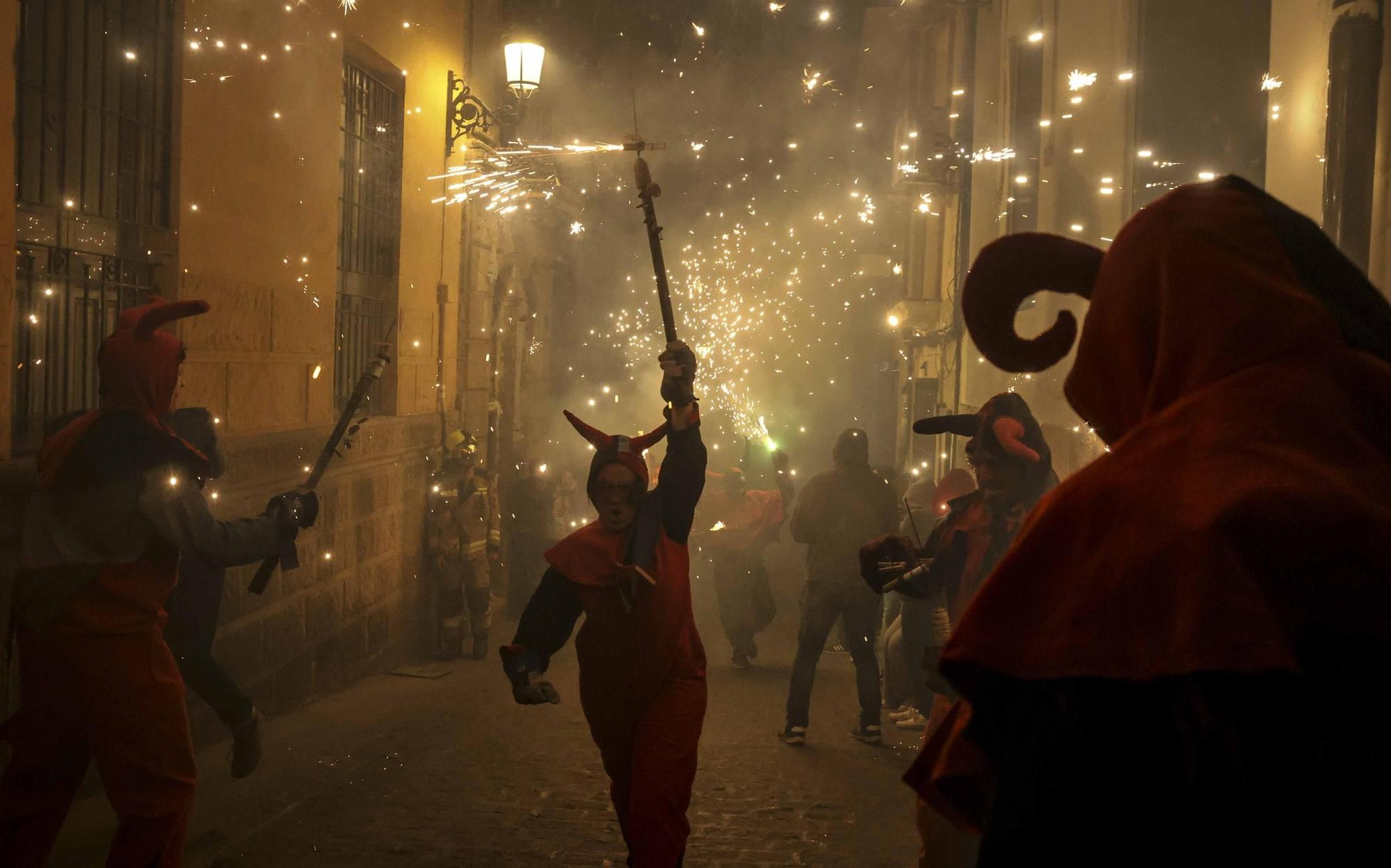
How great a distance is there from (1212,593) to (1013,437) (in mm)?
4104

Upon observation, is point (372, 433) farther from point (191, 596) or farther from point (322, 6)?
point (191, 596)

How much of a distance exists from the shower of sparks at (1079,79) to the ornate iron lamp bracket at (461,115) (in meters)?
6.01

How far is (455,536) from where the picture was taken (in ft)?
37.8

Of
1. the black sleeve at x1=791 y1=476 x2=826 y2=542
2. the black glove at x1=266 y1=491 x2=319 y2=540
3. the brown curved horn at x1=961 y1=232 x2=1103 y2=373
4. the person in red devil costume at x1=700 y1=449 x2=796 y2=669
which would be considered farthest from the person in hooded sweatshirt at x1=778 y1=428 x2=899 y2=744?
the brown curved horn at x1=961 y1=232 x2=1103 y2=373

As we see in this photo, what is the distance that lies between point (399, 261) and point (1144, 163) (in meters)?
6.84

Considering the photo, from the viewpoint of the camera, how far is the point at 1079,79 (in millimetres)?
10258

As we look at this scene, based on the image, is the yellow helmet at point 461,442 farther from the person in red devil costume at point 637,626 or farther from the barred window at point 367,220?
the person in red devil costume at point 637,626

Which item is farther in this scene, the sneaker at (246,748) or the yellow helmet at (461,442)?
the yellow helmet at (461,442)

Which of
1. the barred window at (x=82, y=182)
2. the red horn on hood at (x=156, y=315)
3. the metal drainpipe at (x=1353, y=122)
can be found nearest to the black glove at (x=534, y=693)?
the red horn on hood at (x=156, y=315)

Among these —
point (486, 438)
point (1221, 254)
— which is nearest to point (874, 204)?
point (486, 438)

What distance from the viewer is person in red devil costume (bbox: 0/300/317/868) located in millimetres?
4344

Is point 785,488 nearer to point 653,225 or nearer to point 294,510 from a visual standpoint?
point 653,225

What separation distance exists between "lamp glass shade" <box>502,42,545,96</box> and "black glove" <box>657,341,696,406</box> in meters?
7.64

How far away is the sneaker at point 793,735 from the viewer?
8742 millimetres
